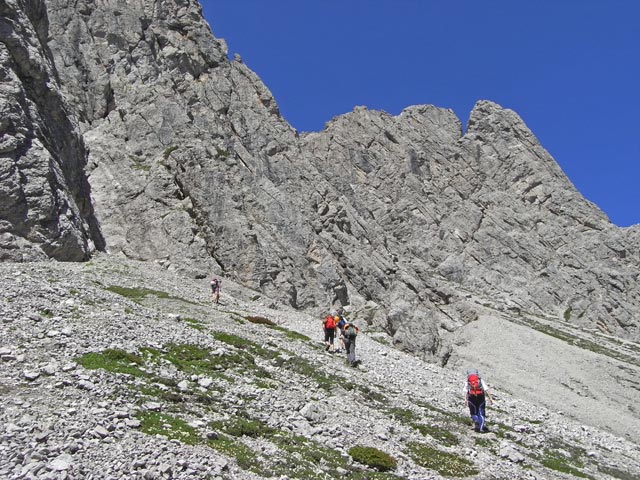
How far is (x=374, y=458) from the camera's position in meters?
19.4

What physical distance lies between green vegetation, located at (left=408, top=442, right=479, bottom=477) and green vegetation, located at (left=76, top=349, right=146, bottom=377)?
11583 mm

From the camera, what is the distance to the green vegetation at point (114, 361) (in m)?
21.8

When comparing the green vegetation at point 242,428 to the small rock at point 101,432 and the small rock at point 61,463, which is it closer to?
the small rock at point 101,432

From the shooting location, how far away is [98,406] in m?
18.0

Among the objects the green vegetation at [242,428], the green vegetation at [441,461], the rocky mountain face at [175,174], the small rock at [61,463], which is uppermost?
the rocky mountain face at [175,174]

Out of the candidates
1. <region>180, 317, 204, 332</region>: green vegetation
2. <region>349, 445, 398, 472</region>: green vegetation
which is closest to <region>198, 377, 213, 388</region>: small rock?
<region>349, 445, 398, 472</region>: green vegetation

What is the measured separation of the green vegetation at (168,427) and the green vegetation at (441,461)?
28.8 ft

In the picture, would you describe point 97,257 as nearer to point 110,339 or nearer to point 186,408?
point 110,339

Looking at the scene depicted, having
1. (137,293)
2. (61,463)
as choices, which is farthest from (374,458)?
(137,293)

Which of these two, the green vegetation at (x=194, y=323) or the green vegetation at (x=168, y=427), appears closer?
the green vegetation at (x=168, y=427)

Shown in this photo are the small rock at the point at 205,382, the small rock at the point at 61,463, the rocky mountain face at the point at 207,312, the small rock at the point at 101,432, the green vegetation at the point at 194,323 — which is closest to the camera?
the small rock at the point at 61,463

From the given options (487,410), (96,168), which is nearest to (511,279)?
(96,168)

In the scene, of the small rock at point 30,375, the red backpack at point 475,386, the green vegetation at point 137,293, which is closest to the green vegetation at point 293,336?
the green vegetation at point 137,293

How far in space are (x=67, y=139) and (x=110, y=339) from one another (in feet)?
175
